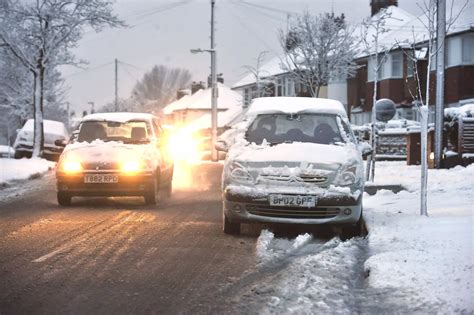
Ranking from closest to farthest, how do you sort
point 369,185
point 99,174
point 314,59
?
point 99,174, point 369,185, point 314,59

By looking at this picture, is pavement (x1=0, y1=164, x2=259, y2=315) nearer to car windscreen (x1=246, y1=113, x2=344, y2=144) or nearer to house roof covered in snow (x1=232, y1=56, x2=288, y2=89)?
car windscreen (x1=246, y1=113, x2=344, y2=144)

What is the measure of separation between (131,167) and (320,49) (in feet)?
84.2

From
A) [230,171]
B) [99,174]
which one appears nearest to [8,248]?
[230,171]

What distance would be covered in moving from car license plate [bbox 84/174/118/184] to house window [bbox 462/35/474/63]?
25930 millimetres

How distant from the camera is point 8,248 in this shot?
7543mm

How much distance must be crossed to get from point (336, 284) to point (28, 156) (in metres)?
26.3

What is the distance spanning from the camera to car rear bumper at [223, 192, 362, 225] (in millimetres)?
8000

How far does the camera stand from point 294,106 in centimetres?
975

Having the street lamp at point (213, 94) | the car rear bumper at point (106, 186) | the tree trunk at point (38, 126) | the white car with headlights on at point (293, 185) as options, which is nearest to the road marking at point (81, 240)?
the car rear bumper at point (106, 186)

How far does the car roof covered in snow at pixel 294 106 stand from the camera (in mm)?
9617

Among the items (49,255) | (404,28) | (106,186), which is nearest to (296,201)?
(49,255)

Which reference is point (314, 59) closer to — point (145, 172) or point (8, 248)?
point (145, 172)

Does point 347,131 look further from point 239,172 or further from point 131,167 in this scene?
point 131,167

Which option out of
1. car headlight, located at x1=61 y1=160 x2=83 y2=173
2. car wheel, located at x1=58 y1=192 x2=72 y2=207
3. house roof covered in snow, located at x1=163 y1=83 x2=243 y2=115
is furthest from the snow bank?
house roof covered in snow, located at x1=163 y1=83 x2=243 y2=115
